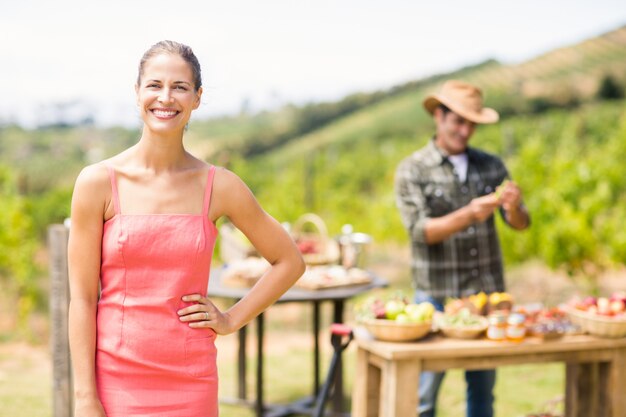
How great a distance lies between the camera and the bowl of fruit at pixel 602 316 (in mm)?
3172

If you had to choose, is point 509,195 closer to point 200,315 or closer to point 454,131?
point 454,131

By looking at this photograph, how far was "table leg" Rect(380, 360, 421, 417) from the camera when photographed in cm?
287

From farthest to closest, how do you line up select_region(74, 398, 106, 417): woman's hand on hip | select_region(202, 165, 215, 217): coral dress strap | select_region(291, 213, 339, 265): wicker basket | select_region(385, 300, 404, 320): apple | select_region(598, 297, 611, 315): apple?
select_region(291, 213, 339, 265): wicker basket, select_region(598, 297, 611, 315): apple, select_region(385, 300, 404, 320): apple, select_region(202, 165, 215, 217): coral dress strap, select_region(74, 398, 106, 417): woman's hand on hip

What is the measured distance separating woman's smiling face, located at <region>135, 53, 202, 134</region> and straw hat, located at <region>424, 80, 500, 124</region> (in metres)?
1.94

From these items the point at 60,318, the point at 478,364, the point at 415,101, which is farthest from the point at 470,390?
the point at 415,101

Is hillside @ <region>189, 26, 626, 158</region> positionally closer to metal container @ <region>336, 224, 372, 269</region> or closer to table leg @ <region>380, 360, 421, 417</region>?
metal container @ <region>336, 224, 372, 269</region>

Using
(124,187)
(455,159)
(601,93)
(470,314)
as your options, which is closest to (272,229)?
(124,187)

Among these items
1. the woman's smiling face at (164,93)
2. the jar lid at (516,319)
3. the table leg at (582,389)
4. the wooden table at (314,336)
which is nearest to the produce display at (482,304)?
the jar lid at (516,319)

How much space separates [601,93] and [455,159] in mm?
16075

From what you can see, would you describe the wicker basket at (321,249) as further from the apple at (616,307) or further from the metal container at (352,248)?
the apple at (616,307)

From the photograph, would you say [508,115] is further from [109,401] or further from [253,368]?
[109,401]

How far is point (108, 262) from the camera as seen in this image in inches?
62.6

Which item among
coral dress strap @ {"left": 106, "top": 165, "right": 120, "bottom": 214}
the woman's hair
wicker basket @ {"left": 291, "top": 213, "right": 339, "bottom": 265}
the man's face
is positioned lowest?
wicker basket @ {"left": 291, "top": 213, "right": 339, "bottom": 265}

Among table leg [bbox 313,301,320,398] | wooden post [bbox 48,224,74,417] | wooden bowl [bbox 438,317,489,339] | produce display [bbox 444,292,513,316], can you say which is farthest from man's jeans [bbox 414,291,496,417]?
wooden post [bbox 48,224,74,417]
